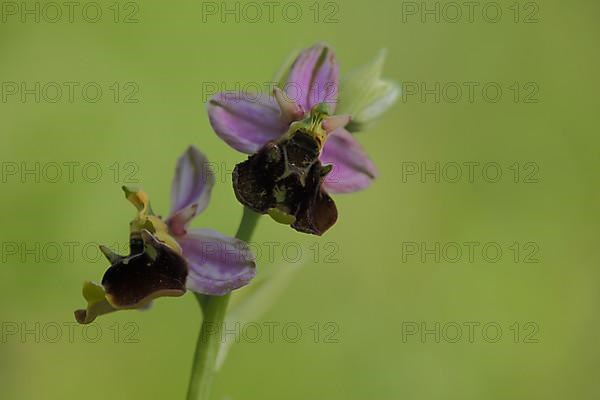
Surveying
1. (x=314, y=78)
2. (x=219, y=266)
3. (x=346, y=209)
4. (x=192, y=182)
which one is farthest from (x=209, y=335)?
(x=346, y=209)

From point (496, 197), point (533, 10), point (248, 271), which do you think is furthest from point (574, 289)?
point (248, 271)

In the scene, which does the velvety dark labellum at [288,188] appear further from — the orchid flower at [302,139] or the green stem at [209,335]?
the green stem at [209,335]

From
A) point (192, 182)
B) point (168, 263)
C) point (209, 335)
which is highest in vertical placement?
point (192, 182)

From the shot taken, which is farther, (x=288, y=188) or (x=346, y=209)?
(x=346, y=209)

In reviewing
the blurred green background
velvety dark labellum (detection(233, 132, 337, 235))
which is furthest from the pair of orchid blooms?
the blurred green background

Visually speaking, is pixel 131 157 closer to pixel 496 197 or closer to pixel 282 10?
pixel 282 10

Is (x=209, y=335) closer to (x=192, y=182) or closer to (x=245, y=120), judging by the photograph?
(x=192, y=182)
